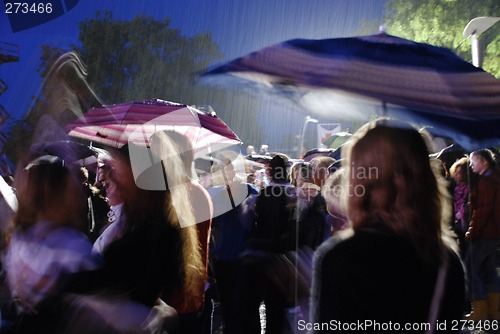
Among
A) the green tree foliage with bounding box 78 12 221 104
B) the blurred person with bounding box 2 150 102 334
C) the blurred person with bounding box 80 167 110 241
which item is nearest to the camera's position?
the blurred person with bounding box 2 150 102 334

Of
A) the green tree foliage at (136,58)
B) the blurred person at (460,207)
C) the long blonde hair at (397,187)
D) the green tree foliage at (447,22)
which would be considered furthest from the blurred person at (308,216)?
the green tree foliage at (136,58)

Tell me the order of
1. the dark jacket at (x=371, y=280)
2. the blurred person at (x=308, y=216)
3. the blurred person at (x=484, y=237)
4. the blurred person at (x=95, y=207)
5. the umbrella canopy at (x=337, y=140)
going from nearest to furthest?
the dark jacket at (x=371, y=280) → the blurred person at (x=308, y=216) → the blurred person at (x=484, y=237) → the blurred person at (x=95, y=207) → the umbrella canopy at (x=337, y=140)

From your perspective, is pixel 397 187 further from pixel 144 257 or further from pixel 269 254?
pixel 269 254

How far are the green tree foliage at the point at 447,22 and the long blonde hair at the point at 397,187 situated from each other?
40.5 feet

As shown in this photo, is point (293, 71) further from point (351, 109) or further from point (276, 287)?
point (276, 287)

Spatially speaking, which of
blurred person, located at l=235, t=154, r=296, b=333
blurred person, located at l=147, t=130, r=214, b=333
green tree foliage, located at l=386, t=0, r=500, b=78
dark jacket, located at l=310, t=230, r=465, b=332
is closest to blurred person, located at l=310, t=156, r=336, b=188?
blurred person, located at l=235, t=154, r=296, b=333

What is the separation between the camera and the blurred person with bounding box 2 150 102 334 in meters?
2.50

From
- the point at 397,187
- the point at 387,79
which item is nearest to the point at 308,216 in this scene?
the point at 387,79

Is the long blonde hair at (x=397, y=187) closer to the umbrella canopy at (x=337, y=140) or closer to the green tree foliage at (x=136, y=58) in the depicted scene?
the umbrella canopy at (x=337, y=140)

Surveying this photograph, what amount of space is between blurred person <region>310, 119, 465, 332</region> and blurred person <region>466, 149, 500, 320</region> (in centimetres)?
481

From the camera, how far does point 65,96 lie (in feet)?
24.8

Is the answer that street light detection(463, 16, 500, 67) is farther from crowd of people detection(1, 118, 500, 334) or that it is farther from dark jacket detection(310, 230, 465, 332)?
dark jacket detection(310, 230, 465, 332)

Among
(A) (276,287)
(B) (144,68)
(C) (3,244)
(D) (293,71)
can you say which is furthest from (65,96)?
(B) (144,68)

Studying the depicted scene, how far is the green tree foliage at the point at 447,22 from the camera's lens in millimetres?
13502
